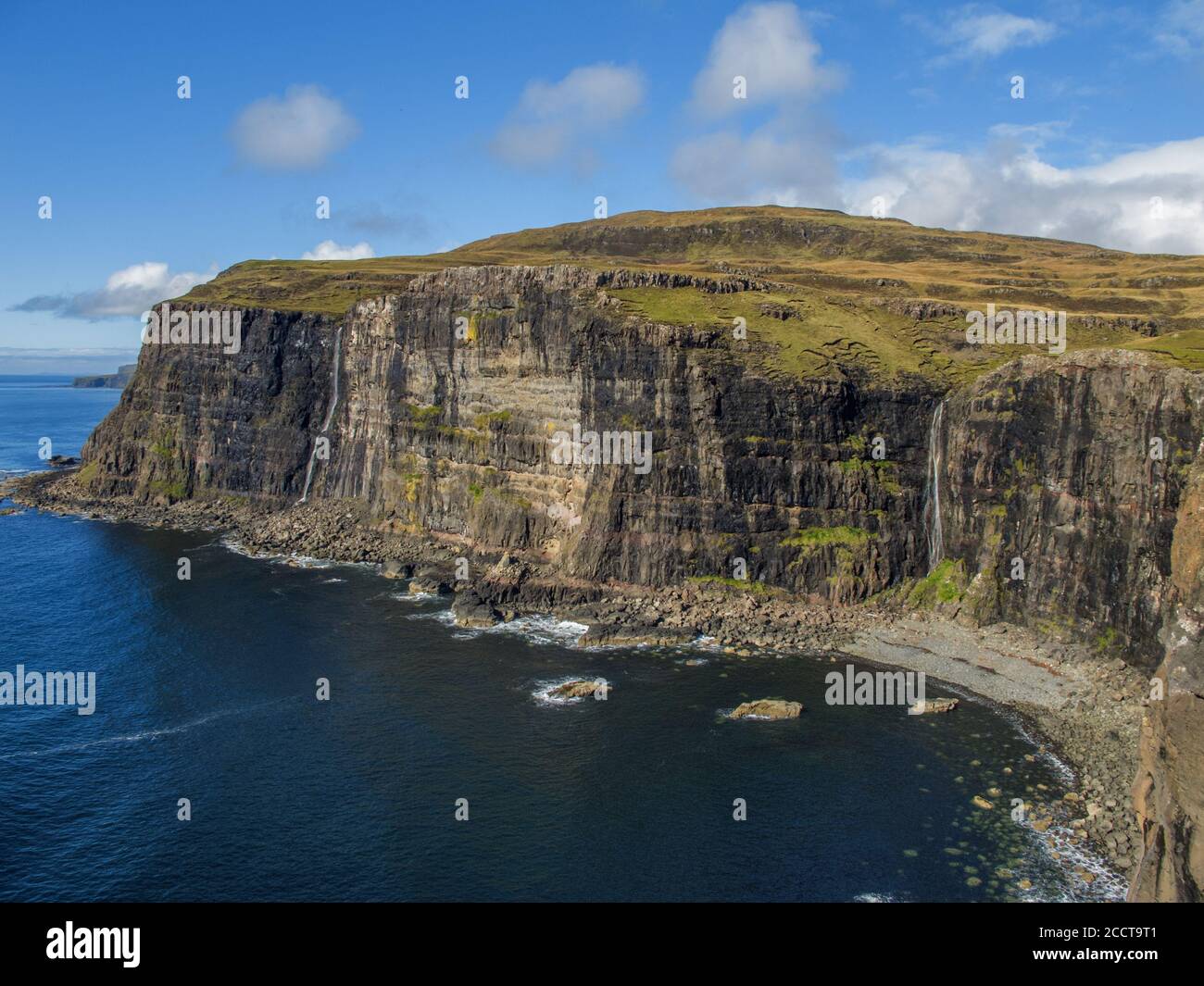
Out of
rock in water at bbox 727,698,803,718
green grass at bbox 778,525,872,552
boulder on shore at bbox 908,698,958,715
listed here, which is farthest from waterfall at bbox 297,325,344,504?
boulder on shore at bbox 908,698,958,715

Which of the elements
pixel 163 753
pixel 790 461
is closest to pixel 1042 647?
pixel 790 461

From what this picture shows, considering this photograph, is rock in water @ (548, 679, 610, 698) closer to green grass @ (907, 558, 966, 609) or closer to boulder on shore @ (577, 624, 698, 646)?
boulder on shore @ (577, 624, 698, 646)

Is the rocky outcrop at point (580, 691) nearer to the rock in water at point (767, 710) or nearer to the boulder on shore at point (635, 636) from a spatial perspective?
the rock in water at point (767, 710)

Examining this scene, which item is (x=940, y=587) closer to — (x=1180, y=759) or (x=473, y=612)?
(x=473, y=612)

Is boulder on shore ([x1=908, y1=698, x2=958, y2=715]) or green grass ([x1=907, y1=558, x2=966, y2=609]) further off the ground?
green grass ([x1=907, y1=558, x2=966, y2=609])

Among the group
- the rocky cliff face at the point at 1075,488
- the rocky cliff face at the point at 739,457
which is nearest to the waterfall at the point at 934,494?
the rocky cliff face at the point at 739,457

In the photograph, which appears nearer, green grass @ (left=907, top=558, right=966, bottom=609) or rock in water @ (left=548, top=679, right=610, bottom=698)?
rock in water @ (left=548, top=679, right=610, bottom=698)

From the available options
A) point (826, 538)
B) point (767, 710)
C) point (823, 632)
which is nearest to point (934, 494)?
point (826, 538)
